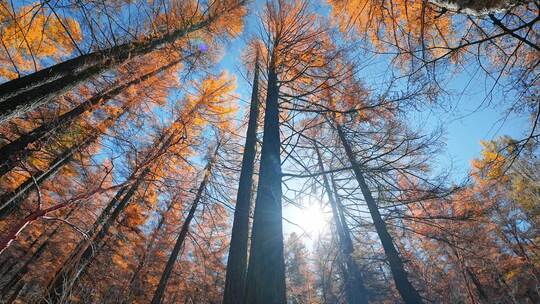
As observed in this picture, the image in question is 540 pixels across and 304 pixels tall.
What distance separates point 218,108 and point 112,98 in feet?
11.5

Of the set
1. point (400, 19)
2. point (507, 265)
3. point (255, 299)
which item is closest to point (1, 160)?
point (255, 299)

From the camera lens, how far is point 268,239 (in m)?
2.43

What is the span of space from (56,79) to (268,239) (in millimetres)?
3804

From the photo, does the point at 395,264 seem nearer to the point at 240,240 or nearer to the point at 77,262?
the point at 240,240

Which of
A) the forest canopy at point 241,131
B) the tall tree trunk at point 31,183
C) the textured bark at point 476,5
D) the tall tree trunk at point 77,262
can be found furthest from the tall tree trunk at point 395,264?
the tall tree trunk at point 31,183

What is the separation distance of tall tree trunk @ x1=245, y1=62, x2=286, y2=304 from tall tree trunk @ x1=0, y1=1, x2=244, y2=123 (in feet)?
9.65

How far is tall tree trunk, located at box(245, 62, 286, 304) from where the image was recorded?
2074mm

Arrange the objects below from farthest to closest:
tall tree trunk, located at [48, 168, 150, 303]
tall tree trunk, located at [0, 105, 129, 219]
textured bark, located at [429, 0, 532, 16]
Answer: tall tree trunk, located at [0, 105, 129, 219] < tall tree trunk, located at [48, 168, 150, 303] < textured bark, located at [429, 0, 532, 16]

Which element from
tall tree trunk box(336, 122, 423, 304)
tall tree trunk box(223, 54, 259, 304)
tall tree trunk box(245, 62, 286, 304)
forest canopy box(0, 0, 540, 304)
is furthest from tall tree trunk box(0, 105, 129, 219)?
tall tree trunk box(336, 122, 423, 304)

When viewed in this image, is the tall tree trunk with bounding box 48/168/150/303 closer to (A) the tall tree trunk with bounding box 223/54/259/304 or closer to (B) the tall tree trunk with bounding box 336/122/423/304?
(A) the tall tree trunk with bounding box 223/54/259/304

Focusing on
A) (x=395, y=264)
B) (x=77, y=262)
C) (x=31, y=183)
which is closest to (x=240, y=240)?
(x=77, y=262)

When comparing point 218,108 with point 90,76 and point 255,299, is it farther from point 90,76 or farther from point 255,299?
point 255,299

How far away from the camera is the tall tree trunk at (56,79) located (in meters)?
3.00

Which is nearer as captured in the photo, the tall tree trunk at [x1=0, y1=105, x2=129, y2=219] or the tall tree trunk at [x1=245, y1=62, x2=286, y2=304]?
the tall tree trunk at [x1=245, y1=62, x2=286, y2=304]
